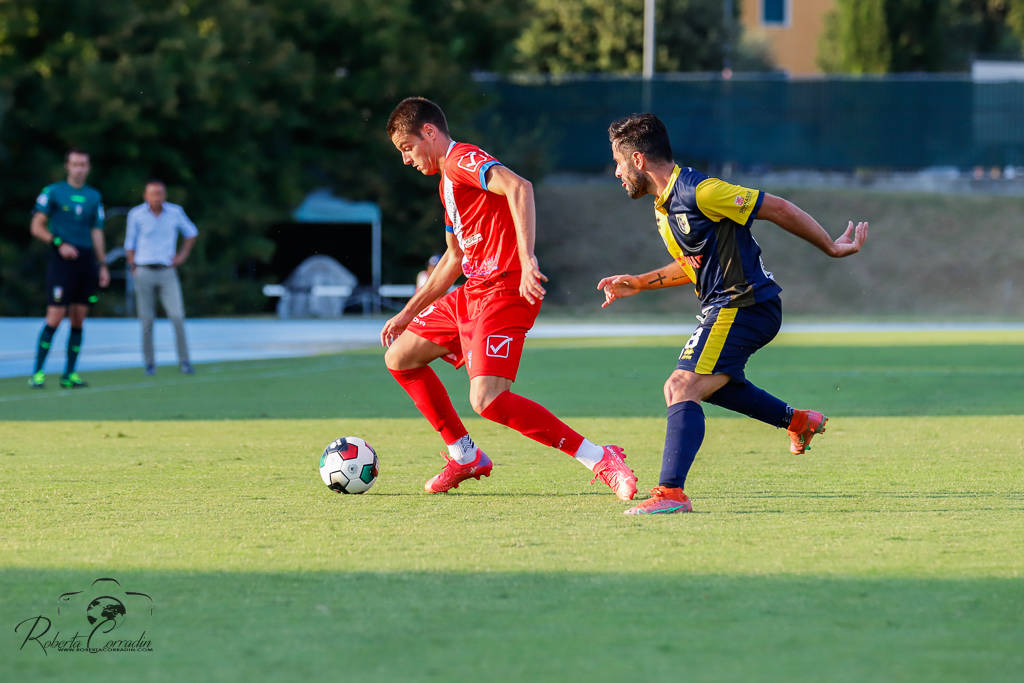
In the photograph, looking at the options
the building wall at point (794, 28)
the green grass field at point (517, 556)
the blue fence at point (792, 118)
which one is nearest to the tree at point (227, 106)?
the blue fence at point (792, 118)

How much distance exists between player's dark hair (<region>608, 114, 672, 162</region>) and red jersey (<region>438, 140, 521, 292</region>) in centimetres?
74

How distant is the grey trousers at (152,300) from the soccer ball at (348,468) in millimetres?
9374

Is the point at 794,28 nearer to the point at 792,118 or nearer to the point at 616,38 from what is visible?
the point at 616,38

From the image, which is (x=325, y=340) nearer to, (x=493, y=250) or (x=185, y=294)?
(x=185, y=294)

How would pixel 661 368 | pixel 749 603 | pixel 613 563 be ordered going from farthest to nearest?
pixel 661 368 < pixel 613 563 < pixel 749 603

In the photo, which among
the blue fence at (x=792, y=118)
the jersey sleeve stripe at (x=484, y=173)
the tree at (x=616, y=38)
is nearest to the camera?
the jersey sleeve stripe at (x=484, y=173)

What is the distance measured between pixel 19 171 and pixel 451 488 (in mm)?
27849

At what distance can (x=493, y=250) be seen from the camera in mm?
7219

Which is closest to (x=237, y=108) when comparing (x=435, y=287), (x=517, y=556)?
(x=435, y=287)

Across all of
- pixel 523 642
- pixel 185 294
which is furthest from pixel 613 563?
pixel 185 294

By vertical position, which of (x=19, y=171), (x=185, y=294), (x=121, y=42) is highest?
(x=121, y=42)

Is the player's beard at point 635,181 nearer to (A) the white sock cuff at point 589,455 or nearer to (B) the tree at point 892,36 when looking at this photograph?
(A) the white sock cuff at point 589,455

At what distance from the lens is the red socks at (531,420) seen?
7.09 metres

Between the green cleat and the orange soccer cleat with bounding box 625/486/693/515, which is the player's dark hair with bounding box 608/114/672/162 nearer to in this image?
the orange soccer cleat with bounding box 625/486/693/515
